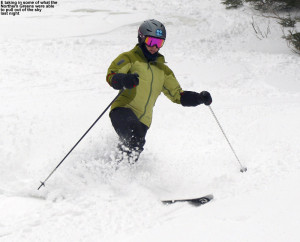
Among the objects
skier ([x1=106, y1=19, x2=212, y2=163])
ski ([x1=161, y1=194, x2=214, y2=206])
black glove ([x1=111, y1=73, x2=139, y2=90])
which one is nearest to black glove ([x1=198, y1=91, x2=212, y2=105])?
skier ([x1=106, y1=19, x2=212, y2=163])

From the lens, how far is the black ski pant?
13.9ft

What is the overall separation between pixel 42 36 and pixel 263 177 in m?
10.7

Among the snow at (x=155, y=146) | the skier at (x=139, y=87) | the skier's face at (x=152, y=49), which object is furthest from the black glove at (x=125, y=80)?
the snow at (x=155, y=146)

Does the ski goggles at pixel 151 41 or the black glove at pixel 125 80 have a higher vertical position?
the ski goggles at pixel 151 41

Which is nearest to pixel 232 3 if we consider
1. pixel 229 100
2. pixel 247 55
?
pixel 247 55

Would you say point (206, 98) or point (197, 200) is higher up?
point (206, 98)

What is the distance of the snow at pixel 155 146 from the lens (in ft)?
10.5

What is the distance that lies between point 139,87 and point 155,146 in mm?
1680

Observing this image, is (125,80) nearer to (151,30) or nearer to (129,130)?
(129,130)

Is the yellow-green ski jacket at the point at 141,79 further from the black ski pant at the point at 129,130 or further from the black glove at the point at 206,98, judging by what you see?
the black glove at the point at 206,98

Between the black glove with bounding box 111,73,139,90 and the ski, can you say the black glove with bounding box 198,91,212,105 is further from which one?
the ski

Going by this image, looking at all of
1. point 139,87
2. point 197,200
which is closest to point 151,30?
point 139,87

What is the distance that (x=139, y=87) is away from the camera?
4.36 meters

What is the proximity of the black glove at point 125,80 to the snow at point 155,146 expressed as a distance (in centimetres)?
111
